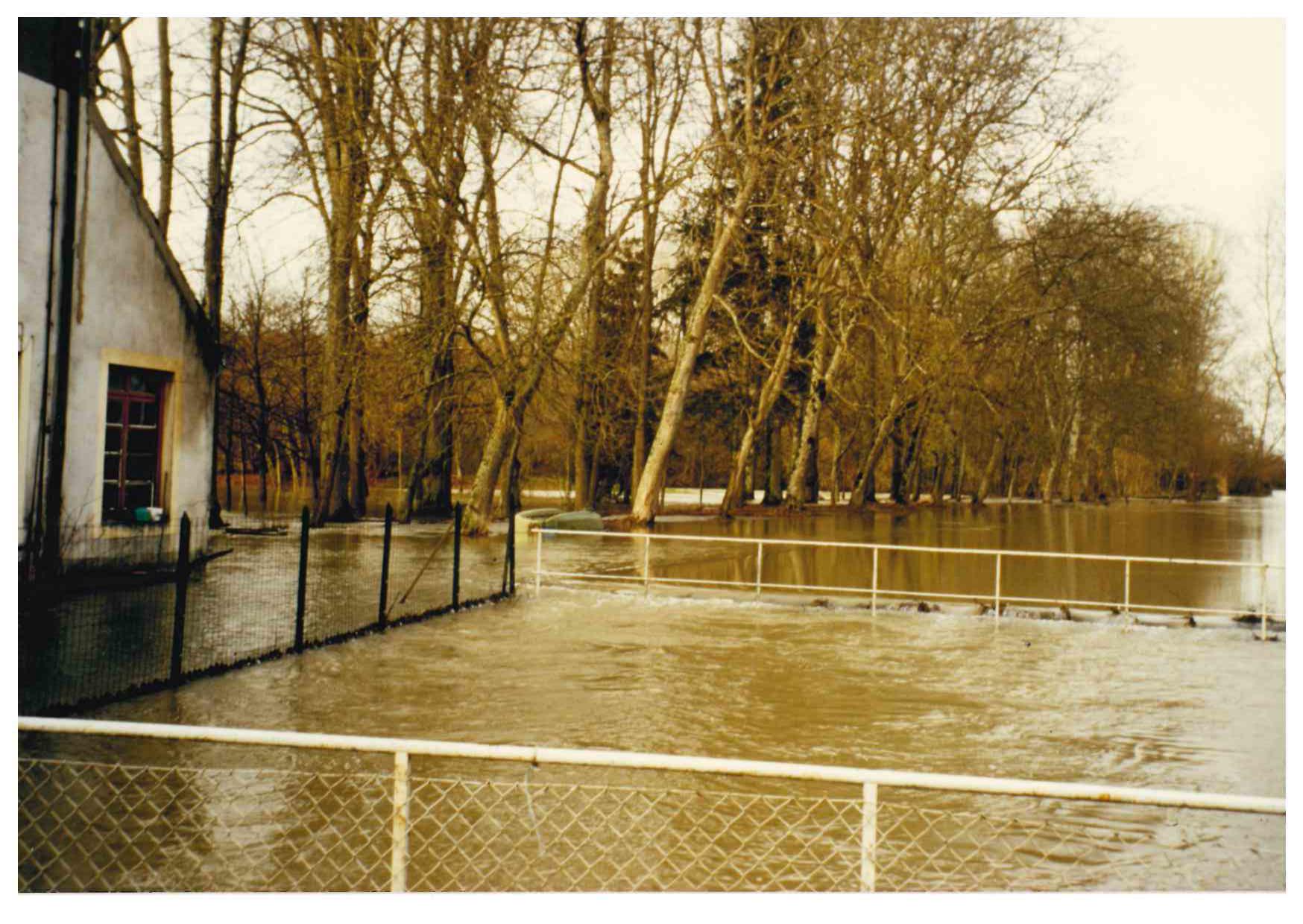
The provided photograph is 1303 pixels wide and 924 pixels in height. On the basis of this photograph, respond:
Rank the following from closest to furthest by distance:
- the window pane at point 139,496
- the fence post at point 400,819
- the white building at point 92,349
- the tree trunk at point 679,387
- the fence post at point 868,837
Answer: the fence post at point 868,837 → the fence post at point 400,819 → the white building at point 92,349 → the window pane at point 139,496 → the tree trunk at point 679,387

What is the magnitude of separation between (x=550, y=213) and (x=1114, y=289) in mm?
16472

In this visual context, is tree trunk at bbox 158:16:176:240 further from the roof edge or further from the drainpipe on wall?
the drainpipe on wall

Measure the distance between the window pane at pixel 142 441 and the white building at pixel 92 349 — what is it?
2 centimetres

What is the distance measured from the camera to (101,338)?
1080 cm

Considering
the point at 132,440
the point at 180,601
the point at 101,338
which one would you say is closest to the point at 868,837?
the point at 180,601

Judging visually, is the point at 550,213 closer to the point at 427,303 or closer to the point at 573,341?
the point at 427,303

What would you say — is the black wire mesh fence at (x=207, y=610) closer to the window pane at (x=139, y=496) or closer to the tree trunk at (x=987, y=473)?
the window pane at (x=139, y=496)

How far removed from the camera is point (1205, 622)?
12.0 metres

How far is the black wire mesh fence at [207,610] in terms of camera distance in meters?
7.34

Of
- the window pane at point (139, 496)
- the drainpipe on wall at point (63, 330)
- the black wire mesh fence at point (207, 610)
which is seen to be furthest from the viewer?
the window pane at point (139, 496)

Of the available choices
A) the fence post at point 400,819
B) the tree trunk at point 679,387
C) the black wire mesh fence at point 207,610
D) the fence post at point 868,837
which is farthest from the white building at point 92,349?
the tree trunk at point 679,387

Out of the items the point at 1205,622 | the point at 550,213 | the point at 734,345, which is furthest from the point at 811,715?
the point at 734,345

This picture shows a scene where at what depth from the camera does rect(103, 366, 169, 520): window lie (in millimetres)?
11344

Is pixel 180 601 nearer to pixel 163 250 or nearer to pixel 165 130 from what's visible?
pixel 163 250
